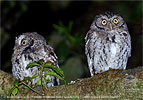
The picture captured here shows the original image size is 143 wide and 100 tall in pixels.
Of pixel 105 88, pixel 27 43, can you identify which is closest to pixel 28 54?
pixel 27 43

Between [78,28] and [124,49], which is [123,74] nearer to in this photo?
[124,49]

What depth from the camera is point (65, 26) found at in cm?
809

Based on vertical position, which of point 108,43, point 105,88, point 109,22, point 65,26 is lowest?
point 105,88

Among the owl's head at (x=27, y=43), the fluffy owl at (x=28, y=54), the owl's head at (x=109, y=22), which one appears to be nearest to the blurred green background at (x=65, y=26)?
the fluffy owl at (x=28, y=54)

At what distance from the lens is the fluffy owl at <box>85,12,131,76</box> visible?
4.37 metres

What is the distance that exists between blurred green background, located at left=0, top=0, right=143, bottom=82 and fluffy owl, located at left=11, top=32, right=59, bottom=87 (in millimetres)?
844

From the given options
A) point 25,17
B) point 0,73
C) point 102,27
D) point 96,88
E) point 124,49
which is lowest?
point 96,88

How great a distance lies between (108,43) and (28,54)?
4.27 ft

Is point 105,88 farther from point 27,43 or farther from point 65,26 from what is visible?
point 65,26

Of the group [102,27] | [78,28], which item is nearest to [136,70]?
[102,27]

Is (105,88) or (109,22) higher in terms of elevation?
(109,22)

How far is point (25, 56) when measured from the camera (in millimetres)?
4598

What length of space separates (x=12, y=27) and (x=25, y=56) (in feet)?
8.93

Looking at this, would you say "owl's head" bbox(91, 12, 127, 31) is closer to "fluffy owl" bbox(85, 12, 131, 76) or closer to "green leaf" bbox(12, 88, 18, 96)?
"fluffy owl" bbox(85, 12, 131, 76)
